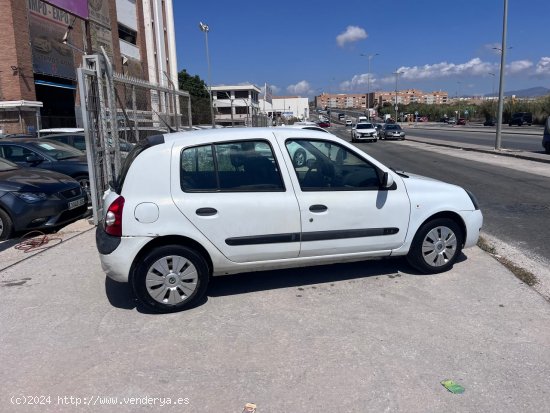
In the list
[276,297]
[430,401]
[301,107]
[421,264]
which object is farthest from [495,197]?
[301,107]

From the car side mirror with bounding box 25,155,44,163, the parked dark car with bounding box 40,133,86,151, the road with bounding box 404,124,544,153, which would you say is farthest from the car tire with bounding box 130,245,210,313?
the road with bounding box 404,124,544,153

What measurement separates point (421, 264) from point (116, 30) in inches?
1685

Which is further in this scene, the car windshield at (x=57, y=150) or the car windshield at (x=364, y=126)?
the car windshield at (x=364, y=126)

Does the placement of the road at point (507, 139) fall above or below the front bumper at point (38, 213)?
below

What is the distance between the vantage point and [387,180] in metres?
4.77

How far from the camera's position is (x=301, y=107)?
104 m

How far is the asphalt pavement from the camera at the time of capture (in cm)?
298

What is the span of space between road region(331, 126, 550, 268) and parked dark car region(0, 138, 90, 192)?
26.6 ft

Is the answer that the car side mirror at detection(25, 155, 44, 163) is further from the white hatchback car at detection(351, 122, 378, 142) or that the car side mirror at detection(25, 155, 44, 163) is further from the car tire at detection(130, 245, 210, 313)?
the white hatchback car at detection(351, 122, 378, 142)

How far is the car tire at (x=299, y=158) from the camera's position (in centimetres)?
460

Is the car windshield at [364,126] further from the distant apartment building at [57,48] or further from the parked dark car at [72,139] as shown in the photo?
the parked dark car at [72,139]

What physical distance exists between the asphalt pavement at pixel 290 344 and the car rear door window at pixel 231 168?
3.66 feet

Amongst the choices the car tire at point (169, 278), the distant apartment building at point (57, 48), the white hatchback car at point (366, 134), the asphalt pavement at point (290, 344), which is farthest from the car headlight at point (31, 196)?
the white hatchback car at point (366, 134)

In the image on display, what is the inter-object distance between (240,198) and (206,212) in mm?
341
